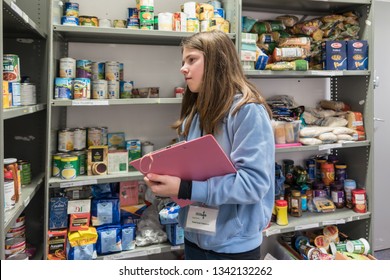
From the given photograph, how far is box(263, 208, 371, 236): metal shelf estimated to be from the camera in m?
2.34

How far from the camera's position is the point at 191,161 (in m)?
1.18

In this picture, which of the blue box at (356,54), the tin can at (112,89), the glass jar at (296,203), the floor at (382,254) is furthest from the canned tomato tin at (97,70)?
the floor at (382,254)

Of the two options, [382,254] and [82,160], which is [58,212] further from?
[382,254]

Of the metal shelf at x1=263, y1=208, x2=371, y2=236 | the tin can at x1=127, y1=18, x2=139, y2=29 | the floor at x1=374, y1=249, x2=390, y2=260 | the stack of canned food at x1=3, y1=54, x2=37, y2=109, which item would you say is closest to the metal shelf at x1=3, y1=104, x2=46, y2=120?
the stack of canned food at x1=3, y1=54, x2=37, y2=109

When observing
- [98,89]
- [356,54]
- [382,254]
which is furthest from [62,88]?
[382,254]

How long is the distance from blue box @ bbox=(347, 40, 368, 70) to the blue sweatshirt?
167cm

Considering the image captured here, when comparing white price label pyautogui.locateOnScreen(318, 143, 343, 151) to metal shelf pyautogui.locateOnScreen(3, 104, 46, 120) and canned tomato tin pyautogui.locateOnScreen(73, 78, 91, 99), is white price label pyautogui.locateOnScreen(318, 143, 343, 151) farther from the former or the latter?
metal shelf pyautogui.locateOnScreen(3, 104, 46, 120)

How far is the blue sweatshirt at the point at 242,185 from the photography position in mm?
1162

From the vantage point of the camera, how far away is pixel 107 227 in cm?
207

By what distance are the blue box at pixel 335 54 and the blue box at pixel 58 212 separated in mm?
2115

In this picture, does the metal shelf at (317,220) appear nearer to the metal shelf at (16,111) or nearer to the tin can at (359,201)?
the tin can at (359,201)

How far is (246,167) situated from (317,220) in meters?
1.57
